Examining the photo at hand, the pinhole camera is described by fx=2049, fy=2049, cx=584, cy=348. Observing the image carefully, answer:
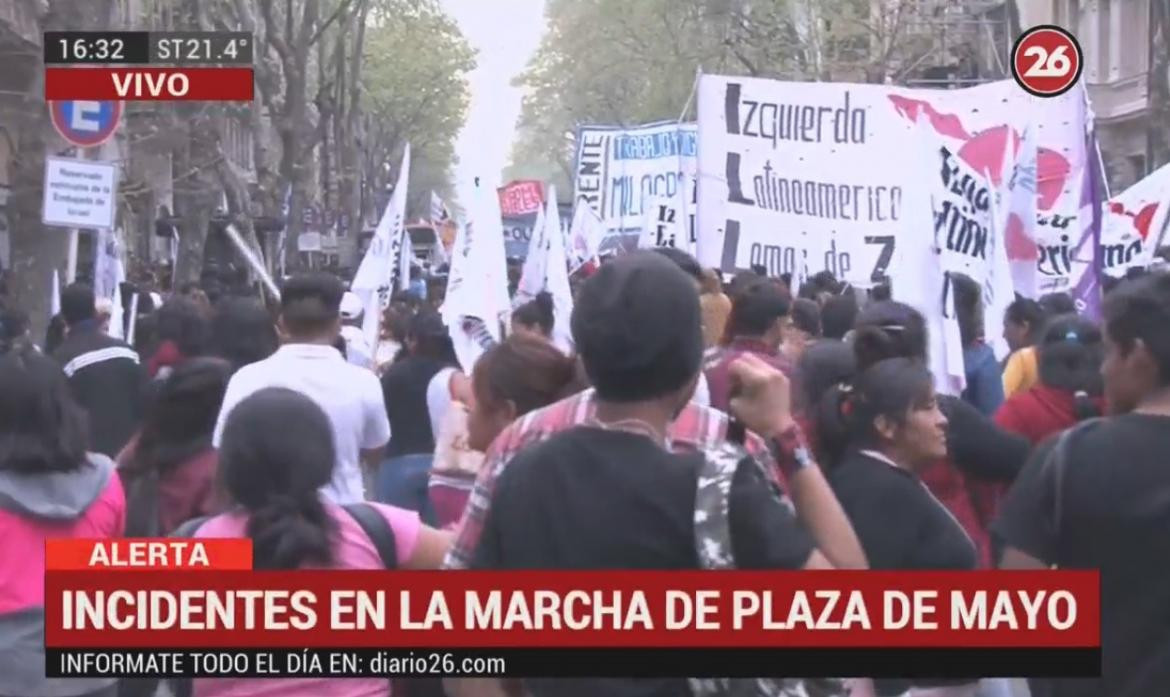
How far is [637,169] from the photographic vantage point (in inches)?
802

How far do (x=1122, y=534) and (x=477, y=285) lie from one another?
17.0 ft

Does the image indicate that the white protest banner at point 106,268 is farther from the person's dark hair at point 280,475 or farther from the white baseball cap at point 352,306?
the person's dark hair at point 280,475

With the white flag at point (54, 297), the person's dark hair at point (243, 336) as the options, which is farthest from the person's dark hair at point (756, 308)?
the white flag at point (54, 297)

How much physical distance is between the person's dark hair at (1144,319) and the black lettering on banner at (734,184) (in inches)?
299

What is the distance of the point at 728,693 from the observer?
11.0ft

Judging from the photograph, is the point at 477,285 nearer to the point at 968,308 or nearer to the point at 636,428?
the point at 968,308

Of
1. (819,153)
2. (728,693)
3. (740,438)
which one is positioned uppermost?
(819,153)

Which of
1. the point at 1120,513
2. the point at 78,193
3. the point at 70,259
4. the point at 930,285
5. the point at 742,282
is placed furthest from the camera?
the point at 70,259

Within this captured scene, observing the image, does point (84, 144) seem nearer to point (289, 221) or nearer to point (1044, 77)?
point (1044, 77)

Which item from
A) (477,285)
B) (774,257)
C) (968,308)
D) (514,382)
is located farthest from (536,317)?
(514,382)

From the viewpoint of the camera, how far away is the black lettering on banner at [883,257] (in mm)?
11648

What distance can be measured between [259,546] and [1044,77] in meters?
13.6

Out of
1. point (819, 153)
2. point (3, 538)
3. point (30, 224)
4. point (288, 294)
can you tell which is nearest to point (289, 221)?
point (30, 224)

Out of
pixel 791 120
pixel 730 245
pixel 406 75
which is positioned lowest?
pixel 730 245
